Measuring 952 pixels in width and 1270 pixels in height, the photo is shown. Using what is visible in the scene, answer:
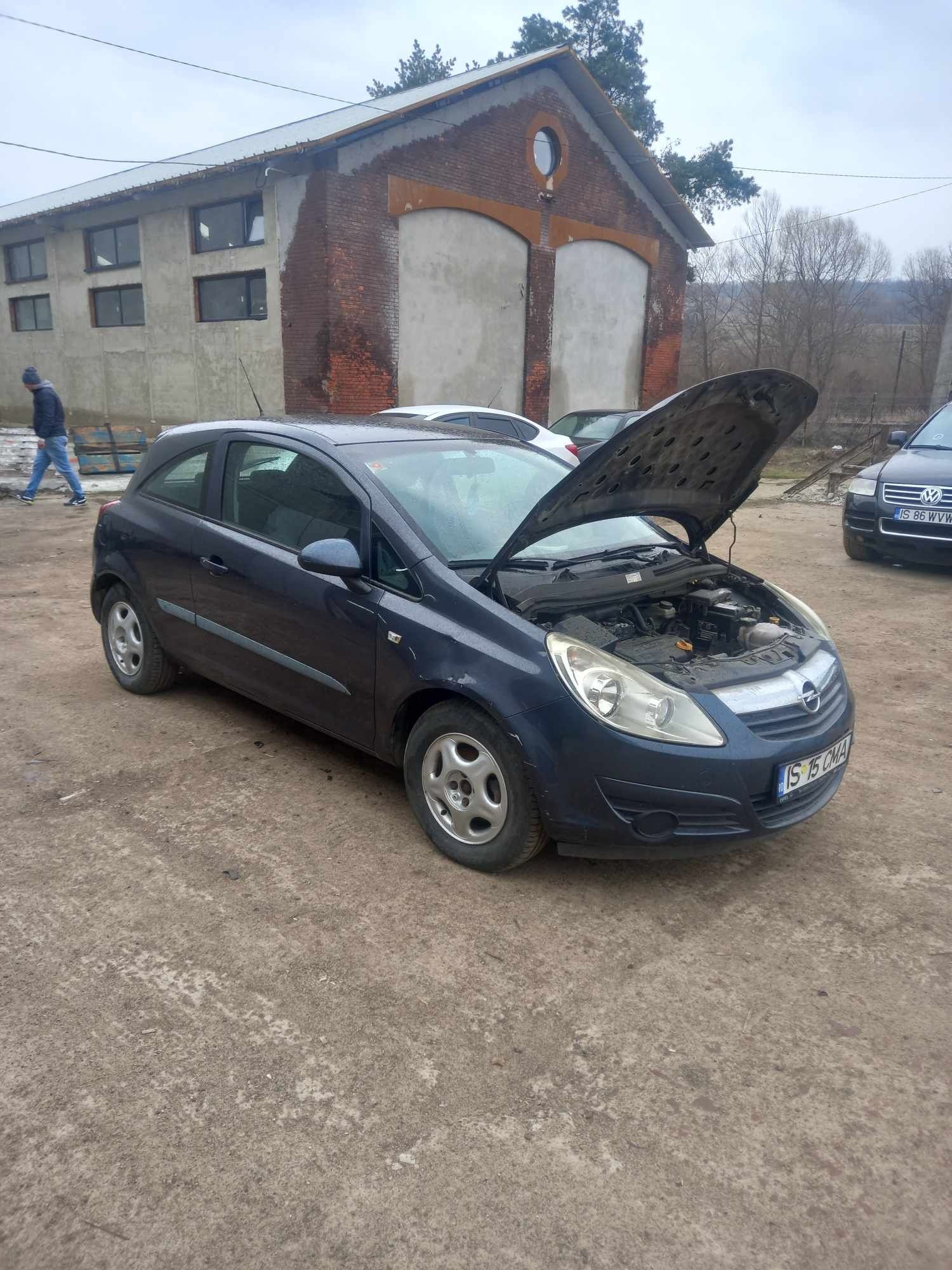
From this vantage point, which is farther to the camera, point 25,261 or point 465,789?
point 25,261

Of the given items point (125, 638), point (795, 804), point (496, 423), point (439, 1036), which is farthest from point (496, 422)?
point (439, 1036)

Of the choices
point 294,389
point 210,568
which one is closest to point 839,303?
point 294,389

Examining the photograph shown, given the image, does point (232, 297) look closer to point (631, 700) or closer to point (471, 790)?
point (471, 790)

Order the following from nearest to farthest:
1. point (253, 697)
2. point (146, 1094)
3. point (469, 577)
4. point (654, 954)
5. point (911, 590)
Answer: point (146, 1094) → point (654, 954) → point (469, 577) → point (253, 697) → point (911, 590)

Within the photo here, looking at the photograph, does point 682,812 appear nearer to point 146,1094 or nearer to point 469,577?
point 469,577

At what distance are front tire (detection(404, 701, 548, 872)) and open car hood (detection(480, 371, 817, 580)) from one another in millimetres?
604

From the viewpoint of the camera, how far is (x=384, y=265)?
55.4 ft

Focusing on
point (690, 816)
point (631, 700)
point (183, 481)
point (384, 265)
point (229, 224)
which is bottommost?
point (690, 816)

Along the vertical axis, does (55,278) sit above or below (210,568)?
above

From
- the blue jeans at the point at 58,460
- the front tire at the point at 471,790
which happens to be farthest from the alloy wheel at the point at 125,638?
the blue jeans at the point at 58,460

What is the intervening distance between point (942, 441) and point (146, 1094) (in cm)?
987

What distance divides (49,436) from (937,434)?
11159 millimetres

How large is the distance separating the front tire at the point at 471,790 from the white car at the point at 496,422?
733 centimetres

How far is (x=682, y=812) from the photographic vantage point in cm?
310
